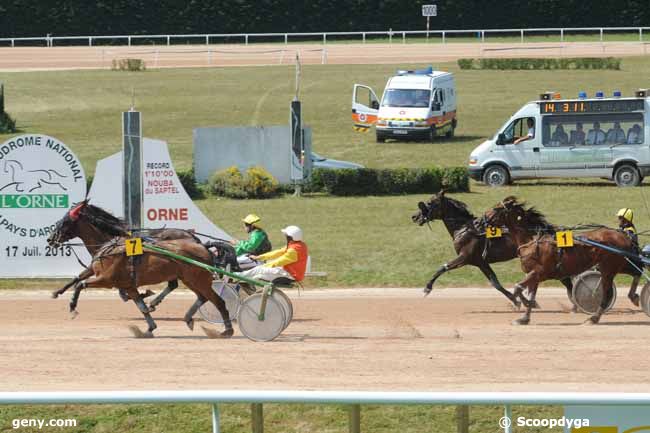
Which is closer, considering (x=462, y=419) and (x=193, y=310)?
(x=462, y=419)

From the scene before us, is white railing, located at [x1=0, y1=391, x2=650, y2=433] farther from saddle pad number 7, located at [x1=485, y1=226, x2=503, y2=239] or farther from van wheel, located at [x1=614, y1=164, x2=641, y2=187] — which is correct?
van wheel, located at [x1=614, y1=164, x2=641, y2=187]

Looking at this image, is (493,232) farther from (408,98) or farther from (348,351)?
(408,98)

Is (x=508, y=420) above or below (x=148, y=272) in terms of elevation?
below

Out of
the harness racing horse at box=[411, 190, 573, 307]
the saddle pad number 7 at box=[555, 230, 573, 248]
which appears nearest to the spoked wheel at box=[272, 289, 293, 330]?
the harness racing horse at box=[411, 190, 573, 307]

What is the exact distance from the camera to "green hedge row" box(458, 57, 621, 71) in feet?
154

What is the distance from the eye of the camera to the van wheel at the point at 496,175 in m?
26.8

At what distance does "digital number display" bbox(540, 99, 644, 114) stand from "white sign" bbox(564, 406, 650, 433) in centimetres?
1981

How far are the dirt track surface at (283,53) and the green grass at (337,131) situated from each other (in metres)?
2.16

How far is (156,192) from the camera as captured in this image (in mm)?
18188

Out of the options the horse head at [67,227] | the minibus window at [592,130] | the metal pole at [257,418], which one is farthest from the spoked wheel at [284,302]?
the minibus window at [592,130]

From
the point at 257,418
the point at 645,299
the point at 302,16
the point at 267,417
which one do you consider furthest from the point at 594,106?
the point at 302,16

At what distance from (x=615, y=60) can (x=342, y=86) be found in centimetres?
1191

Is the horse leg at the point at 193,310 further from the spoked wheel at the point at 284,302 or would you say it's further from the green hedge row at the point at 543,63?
the green hedge row at the point at 543,63

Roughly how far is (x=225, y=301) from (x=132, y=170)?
14.8ft
